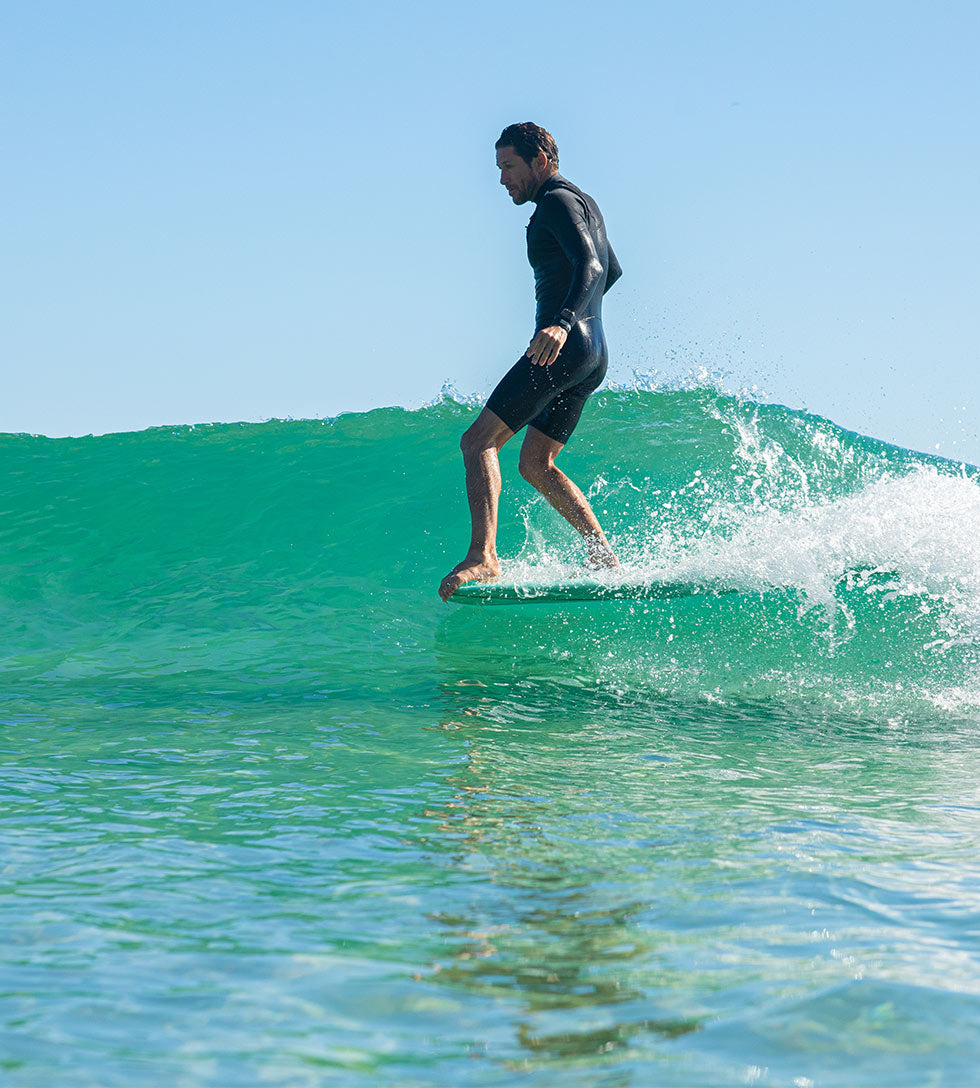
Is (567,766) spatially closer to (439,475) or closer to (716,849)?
(716,849)

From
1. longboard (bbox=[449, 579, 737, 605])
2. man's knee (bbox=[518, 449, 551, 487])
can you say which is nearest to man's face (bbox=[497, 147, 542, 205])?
man's knee (bbox=[518, 449, 551, 487])

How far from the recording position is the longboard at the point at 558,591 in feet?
17.9

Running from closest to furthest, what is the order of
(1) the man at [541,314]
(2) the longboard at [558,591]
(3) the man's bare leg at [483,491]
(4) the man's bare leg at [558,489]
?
1. (1) the man at [541,314]
2. (3) the man's bare leg at [483,491]
3. (2) the longboard at [558,591]
4. (4) the man's bare leg at [558,489]

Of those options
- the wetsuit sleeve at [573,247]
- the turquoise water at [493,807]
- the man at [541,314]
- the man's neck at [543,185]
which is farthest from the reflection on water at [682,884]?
the man's neck at [543,185]

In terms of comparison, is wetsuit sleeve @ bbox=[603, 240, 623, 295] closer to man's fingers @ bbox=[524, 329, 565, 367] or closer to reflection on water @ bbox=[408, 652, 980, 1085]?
man's fingers @ bbox=[524, 329, 565, 367]

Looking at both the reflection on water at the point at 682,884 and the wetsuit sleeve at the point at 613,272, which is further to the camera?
the wetsuit sleeve at the point at 613,272

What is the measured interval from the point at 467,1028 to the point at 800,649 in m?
5.34

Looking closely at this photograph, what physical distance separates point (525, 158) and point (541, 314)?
73 centimetres

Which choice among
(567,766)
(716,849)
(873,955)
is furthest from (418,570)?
(873,955)

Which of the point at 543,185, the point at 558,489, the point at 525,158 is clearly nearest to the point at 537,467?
the point at 558,489

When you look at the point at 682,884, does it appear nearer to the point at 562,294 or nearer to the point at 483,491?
the point at 483,491

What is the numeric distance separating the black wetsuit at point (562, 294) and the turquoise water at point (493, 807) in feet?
3.44

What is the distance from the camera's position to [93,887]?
98.8 inches

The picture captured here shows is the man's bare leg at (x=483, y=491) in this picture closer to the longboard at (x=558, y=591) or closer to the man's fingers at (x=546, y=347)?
the longboard at (x=558, y=591)
